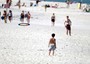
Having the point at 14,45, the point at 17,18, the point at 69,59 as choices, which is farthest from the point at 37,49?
the point at 17,18

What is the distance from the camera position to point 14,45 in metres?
23.5

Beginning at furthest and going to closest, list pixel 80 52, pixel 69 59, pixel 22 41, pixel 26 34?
pixel 26 34 < pixel 22 41 < pixel 80 52 < pixel 69 59

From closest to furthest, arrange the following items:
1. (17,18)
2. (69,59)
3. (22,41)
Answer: (69,59) → (22,41) → (17,18)

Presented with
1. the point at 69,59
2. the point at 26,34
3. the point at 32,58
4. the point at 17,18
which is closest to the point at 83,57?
the point at 69,59

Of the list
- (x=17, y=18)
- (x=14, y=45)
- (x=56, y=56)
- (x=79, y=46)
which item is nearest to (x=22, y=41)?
(x=14, y=45)

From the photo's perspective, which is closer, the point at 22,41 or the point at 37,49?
the point at 37,49

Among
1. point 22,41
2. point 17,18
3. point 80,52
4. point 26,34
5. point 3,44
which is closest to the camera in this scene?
point 80,52

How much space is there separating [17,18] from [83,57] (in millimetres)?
25831

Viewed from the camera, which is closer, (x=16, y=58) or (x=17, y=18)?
(x=16, y=58)

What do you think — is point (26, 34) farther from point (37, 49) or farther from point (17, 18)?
point (17, 18)

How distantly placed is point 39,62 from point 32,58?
1.06 meters

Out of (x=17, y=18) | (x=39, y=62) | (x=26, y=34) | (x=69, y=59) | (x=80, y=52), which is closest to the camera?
(x=39, y=62)

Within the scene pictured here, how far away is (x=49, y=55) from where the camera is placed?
2061 centimetres

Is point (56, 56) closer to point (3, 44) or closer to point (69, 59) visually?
point (69, 59)
